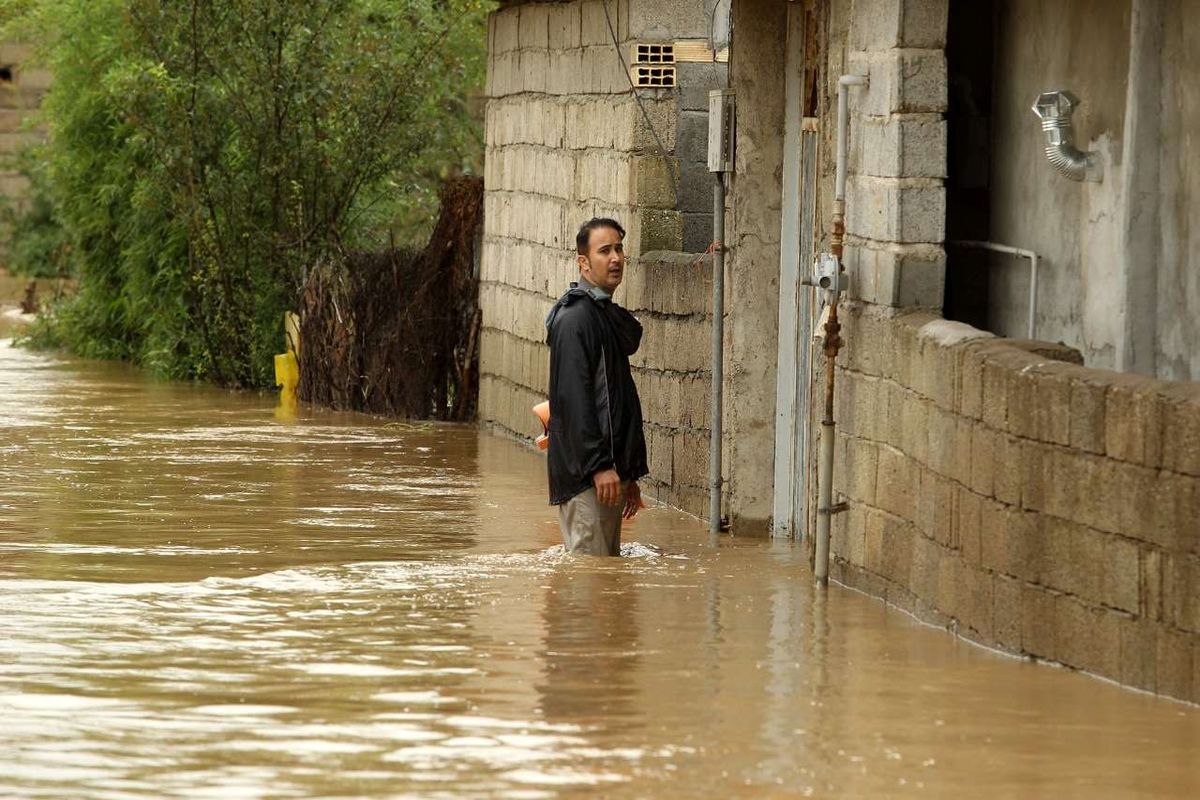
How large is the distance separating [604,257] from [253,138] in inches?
429

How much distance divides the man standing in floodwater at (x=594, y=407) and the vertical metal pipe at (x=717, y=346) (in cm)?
126

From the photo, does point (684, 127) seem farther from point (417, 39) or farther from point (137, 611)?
point (417, 39)

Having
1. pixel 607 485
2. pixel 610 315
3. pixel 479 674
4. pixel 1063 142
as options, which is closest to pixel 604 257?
pixel 610 315

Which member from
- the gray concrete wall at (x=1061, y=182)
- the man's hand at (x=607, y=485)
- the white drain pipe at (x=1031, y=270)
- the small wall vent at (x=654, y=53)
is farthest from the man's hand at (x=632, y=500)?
the small wall vent at (x=654, y=53)

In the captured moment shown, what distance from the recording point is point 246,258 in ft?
71.5

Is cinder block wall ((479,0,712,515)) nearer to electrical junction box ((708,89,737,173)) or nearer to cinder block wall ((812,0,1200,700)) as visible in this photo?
electrical junction box ((708,89,737,173))

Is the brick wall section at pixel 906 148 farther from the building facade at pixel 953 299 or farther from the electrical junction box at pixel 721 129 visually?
the electrical junction box at pixel 721 129

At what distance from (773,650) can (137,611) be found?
8.40 ft

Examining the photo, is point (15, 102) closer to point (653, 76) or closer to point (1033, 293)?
point (653, 76)

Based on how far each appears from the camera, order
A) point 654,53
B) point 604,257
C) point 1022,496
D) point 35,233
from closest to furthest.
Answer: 1. point 1022,496
2. point 604,257
3. point 654,53
4. point 35,233

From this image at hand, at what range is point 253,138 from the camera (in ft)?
69.6

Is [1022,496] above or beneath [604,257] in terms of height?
beneath

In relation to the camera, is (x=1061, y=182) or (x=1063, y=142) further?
(x=1061, y=182)

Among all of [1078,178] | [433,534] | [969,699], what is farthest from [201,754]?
[433,534]
